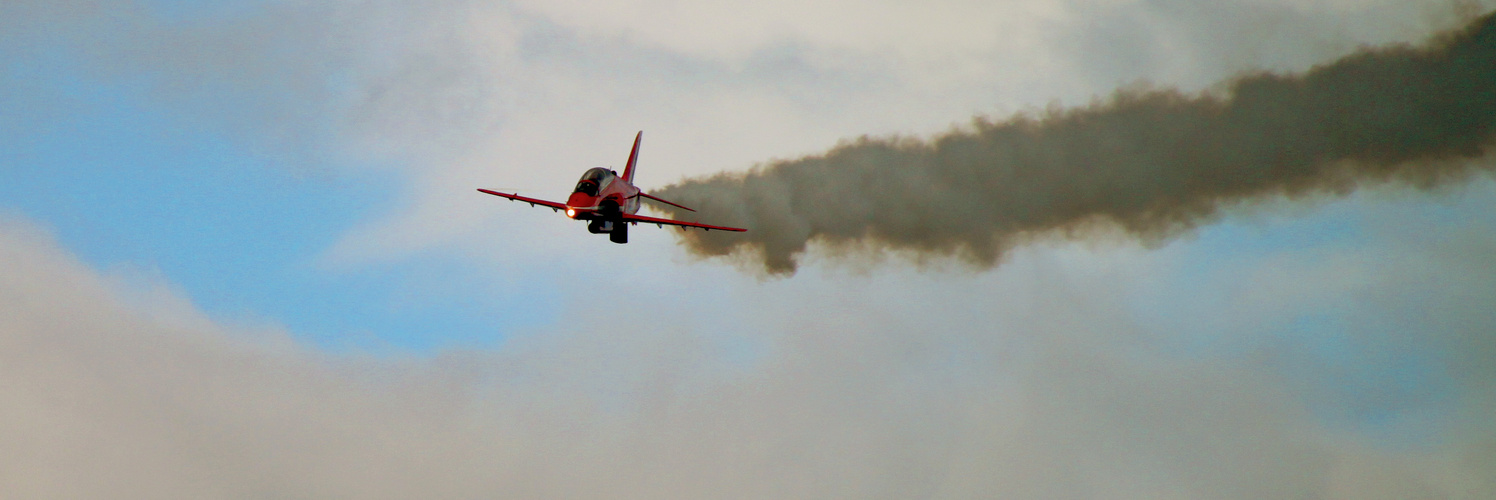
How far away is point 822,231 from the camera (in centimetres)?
7212

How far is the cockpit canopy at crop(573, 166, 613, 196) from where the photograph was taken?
59.2 metres

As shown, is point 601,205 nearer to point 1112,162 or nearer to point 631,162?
point 631,162

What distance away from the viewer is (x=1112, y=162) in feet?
Answer: 247

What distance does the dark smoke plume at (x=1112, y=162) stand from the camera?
70.4 meters

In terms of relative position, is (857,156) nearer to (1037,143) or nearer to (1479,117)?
(1037,143)

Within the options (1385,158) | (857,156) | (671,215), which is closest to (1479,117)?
(1385,158)

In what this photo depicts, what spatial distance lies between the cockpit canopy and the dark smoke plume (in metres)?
10.5

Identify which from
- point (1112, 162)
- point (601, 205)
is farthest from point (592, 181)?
point (1112, 162)

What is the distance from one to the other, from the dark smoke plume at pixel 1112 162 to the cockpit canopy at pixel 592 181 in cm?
1054

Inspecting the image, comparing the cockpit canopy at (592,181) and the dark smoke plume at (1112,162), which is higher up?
the dark smoke plume at (1112,162)

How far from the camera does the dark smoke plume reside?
231ft

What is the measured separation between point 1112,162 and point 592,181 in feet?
108

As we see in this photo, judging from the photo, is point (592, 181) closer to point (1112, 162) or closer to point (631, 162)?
point (631, 162)

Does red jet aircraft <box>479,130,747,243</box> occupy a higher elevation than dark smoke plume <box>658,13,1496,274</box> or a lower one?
lower
